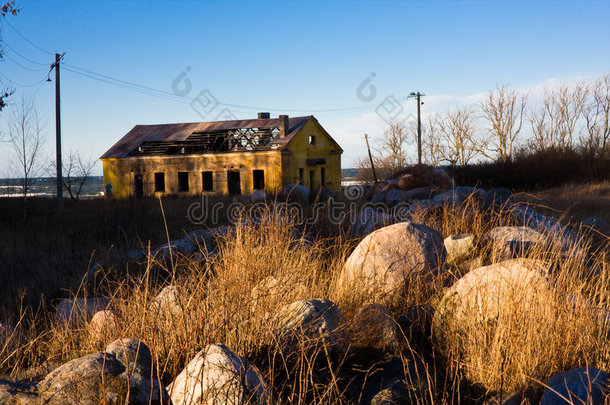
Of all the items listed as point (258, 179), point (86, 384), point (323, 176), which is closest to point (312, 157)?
point (323, 176)

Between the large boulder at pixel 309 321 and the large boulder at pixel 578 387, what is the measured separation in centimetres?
145

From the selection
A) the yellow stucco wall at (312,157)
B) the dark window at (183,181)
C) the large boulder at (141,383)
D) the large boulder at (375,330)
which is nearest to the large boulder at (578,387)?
the large boulder at (375,330)

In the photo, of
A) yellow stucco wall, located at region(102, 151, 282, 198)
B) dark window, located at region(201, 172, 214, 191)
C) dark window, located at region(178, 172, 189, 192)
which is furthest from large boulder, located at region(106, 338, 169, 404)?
dark window, located at region(178, 172, 189, 192)

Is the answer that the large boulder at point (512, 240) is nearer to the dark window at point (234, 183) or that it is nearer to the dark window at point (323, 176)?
the dark window at point (234, 183)

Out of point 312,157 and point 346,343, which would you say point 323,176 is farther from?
point 346,343

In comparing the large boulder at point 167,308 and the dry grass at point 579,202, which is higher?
the dry grass at point 579,202

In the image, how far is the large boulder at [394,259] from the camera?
541 centimetres

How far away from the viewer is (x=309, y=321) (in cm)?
413

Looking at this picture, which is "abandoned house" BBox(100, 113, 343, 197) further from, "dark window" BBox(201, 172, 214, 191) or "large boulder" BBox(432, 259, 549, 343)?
"large boulder" BBox(432, 259, 549, 343)

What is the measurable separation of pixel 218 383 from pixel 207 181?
83.5 ft

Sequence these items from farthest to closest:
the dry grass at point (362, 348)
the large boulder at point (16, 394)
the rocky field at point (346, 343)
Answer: the dry grass at point (362, 348) → the rocky field at point (346, 343) → the large boulder at point (16, 394)

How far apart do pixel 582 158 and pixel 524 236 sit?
18135 millimetres

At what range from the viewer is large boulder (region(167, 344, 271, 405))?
2.99 meters

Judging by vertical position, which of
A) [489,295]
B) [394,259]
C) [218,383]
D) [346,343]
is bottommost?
[346,343]
